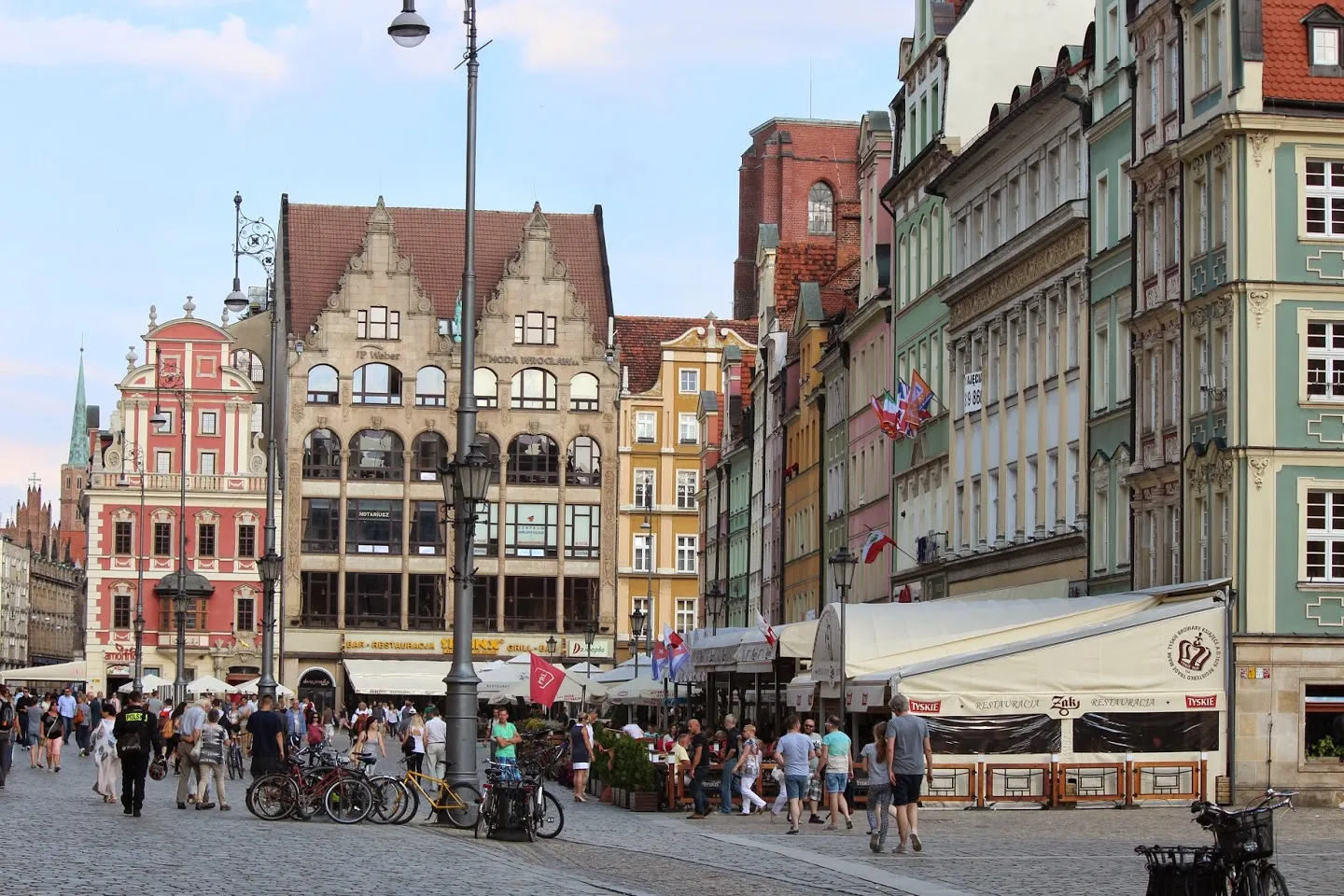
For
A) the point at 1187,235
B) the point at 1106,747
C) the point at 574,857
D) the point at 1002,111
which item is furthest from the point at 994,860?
the point at 1002,111

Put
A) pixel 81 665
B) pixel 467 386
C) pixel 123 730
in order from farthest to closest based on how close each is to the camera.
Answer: pixel 81 665 < pixel 123 730 < pixel 467 386

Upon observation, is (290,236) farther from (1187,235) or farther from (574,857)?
(574,857)

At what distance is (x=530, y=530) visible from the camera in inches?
3964

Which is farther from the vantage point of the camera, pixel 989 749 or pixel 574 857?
pixel 989 749

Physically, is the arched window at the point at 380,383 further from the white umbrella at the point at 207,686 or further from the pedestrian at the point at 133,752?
the pedestrian at the point at 133,752

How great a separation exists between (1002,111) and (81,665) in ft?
142

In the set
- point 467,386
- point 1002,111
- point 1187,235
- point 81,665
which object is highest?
point 1002,111

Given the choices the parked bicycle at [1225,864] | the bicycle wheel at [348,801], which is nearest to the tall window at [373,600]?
the bicycle wheel at [348,801]

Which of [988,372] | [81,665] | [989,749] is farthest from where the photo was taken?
[81,665]

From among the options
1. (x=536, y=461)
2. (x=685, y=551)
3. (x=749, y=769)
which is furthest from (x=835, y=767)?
(x=685, y=551)

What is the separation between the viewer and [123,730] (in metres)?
31.4

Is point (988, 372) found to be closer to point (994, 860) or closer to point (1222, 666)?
point (1222, 666)

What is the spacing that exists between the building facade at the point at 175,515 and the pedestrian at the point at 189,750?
6200cm

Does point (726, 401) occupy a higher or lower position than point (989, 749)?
higher
